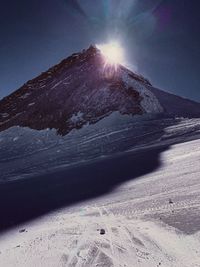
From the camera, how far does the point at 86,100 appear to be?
279 feet

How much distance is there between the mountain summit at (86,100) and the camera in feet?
257

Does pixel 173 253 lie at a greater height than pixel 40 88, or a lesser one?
lesser

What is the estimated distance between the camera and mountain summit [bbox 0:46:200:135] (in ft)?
257

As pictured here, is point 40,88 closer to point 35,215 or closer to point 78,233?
point 35,215

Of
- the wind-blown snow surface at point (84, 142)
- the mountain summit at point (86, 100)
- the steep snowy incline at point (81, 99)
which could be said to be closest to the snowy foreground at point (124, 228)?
the wind-blown snow surface at point (84, 142)

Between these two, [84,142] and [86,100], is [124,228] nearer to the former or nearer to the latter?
[84,142]

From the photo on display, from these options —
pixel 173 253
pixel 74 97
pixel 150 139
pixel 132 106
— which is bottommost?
pixel 173 253

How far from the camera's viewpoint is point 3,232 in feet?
74.3

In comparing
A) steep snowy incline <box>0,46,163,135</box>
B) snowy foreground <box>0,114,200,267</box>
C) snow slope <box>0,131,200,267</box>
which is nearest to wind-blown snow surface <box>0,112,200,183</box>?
steep snowy incline <box>0,46,163,135</box>

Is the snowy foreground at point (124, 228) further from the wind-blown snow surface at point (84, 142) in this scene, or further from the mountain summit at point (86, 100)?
the mountain summit at point (86, 100)

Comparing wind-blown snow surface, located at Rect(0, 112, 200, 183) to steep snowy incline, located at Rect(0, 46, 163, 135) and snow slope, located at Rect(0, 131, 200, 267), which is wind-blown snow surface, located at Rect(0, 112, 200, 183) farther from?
snow slope, located at Rect(0, 131, 200, 267)

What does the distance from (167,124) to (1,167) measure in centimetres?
3041

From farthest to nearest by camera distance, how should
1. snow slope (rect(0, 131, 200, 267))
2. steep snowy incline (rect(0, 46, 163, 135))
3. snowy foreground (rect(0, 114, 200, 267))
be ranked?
1. steep snowy incline (rect(0, 46, 163, 135))
2. snowy foreground (rect(0, 114, 200, 267))
3. snow slope (rect(0, 131, 200, 267))

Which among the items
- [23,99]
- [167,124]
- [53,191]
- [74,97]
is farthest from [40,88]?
[53,191]
